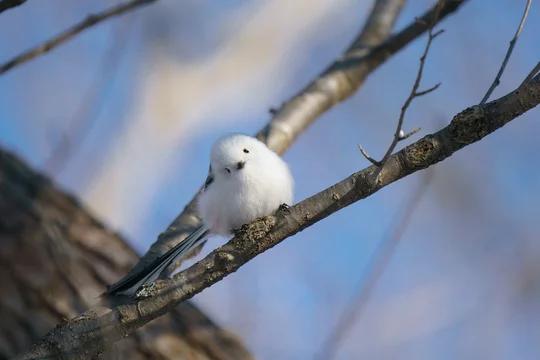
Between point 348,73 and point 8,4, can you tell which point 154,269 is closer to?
point 8,4

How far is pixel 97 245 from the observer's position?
8.28 feet

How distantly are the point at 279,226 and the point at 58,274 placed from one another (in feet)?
3.23

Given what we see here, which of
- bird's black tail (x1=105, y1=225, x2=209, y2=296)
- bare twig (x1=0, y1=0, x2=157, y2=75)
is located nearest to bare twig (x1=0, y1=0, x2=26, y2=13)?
bare twig (x1=0, y1=0, x2=157, y2=75)

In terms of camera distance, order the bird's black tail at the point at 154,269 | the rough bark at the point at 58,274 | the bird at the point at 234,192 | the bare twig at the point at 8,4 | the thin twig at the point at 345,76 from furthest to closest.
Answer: the thin twig at the point at 345,76, the rough bark at the point at 58,274, the bird at the point at 234,192, the bird's black tail at the point at 154,269, the bare twig at the point at 8,4

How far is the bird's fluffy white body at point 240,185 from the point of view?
6.66 ft

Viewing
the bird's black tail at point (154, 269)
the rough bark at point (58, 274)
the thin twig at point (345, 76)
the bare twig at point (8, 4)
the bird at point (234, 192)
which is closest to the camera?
the bare twig at point (8, 4)

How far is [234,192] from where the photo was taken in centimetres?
206

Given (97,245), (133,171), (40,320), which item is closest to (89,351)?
(40,320)

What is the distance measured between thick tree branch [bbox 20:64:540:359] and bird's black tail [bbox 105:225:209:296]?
8.3 inches

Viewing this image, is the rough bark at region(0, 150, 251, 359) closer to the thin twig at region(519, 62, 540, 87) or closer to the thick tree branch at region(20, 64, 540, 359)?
the thick tree branch at region(20, 64, 540, 359)

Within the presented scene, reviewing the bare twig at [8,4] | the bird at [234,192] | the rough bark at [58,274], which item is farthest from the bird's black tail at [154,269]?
the bare twig at [8,4]

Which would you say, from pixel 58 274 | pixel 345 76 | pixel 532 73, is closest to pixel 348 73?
pixel 345 76

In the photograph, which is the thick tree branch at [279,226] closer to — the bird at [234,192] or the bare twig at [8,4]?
the bird at [234,192]

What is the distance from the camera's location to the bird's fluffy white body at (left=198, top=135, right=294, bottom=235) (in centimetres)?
203
